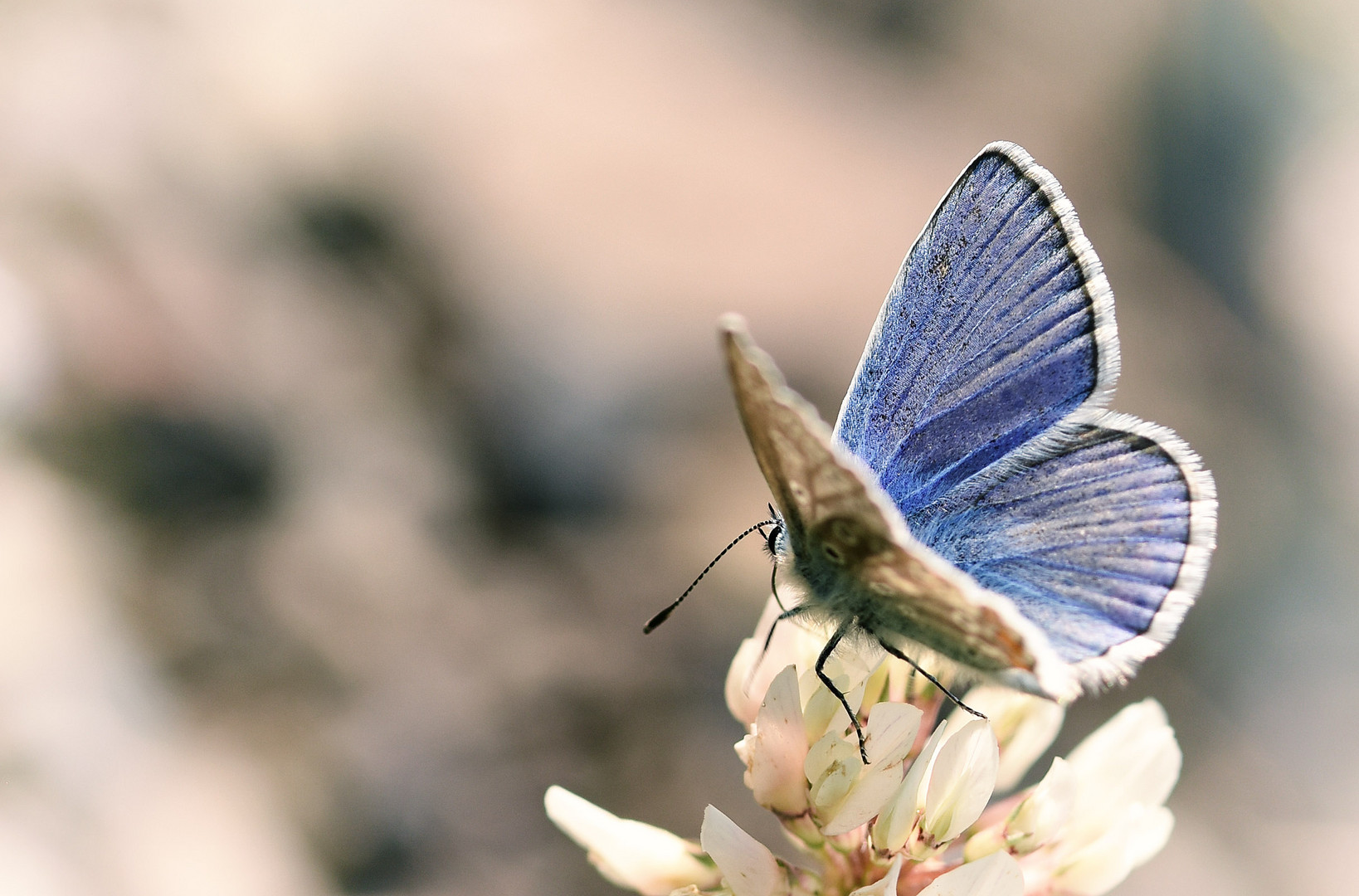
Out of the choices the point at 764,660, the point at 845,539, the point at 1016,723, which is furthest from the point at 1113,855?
the point at 845,539

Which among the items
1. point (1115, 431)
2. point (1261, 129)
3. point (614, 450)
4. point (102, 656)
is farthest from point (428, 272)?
point (1261, 129)

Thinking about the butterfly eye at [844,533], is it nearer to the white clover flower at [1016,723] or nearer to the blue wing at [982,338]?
the blue wing at [982,338]

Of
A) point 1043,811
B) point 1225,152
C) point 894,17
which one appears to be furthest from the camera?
point 894,17

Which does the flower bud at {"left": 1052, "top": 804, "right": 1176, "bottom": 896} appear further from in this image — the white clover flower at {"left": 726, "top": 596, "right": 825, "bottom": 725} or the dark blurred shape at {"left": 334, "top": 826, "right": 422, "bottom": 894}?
the dark blurred shape at {"left": 334, "top": 826, "right": 422, "bottom": 894}

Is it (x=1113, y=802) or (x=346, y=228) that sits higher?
(x=346, y=228)

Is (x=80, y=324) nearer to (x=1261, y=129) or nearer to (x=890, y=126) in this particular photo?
(x=890, y=126)

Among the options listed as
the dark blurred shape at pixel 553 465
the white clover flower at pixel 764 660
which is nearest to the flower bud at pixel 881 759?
the white clover flower at pixel 764 660

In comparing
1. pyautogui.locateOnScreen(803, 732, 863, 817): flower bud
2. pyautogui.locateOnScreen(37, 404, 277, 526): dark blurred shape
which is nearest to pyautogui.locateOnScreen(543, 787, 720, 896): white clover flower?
pyautogui.locateOnScreen(803, 732, 863, 817): flower bud

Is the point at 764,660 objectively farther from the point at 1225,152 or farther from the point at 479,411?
the point at 1225,152
